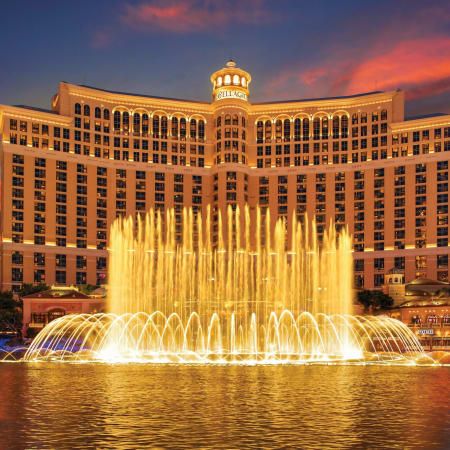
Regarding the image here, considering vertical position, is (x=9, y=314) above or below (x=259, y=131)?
below

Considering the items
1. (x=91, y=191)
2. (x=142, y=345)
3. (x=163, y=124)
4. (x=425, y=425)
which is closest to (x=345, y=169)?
(x=163, y=124)

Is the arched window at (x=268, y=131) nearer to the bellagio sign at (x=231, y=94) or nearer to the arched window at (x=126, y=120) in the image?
the bellagio sign at (x=231, y=94)

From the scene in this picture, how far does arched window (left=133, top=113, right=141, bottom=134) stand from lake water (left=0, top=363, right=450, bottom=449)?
330ft

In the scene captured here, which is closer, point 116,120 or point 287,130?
point 116,120

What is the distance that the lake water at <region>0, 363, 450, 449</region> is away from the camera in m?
19.5

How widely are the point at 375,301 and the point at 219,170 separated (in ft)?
143

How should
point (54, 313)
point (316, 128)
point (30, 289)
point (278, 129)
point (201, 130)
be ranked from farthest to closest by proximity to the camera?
point (278, 129)
point (201, 130)
point (316, 128)
point (30, 289)
point (54, 313)

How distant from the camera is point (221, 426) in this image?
70.7 ft

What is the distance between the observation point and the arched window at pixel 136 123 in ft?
450

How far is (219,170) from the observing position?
444ft

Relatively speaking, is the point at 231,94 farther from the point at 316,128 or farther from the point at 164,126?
the point at 316,128

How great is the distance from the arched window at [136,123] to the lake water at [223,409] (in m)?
100

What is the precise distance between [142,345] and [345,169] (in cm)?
8194

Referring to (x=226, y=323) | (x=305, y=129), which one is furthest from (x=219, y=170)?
(x=226, y=323)
